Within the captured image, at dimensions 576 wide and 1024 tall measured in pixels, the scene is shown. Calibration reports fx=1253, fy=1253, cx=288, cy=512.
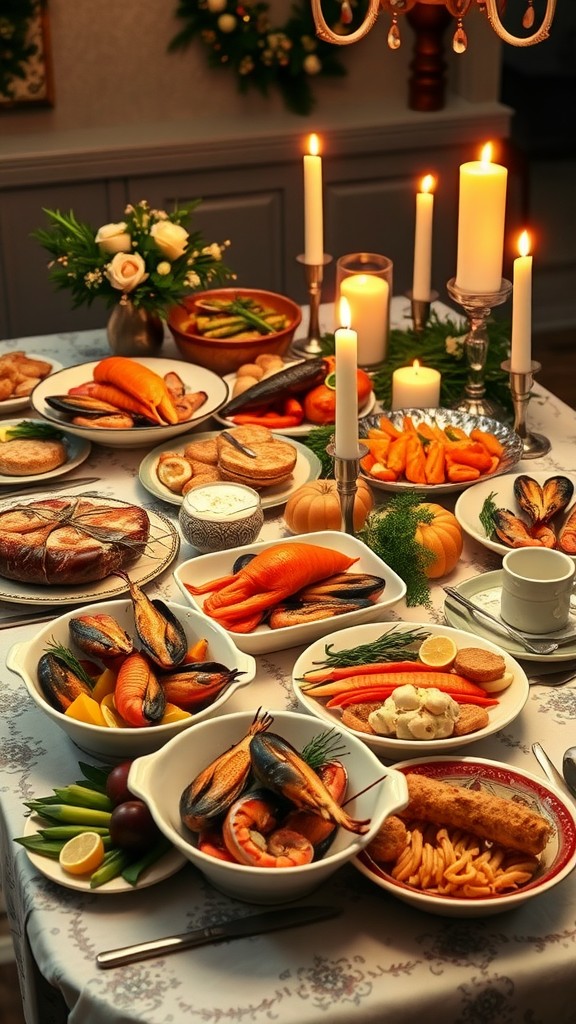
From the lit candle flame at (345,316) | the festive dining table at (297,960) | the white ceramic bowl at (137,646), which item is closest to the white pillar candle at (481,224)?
the lit candle flame at (345,316)

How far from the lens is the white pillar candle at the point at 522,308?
1942 mm

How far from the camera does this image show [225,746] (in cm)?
124

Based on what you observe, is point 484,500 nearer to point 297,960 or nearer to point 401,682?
point 401,682

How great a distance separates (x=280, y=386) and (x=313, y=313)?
14.4 inches

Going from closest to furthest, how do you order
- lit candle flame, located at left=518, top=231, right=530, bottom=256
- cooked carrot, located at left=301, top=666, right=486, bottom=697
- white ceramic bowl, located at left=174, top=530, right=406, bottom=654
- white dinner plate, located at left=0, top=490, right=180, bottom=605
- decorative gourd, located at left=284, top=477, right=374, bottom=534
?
cooked carrot, located at left=301, top=666, right=486, bottom=697
white ceramic bowl, located at left=174, top=530, right=406, bottom=654
white dinner plate, located at left=0, top=490, right=180, bottom=605
decorative gourd, located at left=284, top=477, right=374, bottom=534
lit candle flame, located at left=518, top=231, right=530, bottom=256

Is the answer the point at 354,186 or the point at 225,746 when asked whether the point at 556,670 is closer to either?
the point at 225,746

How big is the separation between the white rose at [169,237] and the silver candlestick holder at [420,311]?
438 millimetres

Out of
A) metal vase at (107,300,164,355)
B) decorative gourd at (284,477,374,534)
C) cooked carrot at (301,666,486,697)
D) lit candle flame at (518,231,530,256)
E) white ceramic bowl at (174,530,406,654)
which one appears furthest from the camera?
metal vase at (107,300,164,355)

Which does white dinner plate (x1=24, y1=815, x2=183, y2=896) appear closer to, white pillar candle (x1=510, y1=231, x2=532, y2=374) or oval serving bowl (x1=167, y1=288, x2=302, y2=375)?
white pillar candle (x1=510, y1=231, x2=532, y2=374)

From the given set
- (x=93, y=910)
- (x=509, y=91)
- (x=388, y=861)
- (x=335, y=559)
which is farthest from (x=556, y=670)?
(x=509, y=91)

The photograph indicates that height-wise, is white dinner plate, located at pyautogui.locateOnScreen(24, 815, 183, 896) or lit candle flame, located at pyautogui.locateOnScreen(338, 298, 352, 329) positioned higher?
lit candle flame, located at pyautogui.locateOnScreen(338, 298, 352, 329)

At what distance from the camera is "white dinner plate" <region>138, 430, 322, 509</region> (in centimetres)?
186

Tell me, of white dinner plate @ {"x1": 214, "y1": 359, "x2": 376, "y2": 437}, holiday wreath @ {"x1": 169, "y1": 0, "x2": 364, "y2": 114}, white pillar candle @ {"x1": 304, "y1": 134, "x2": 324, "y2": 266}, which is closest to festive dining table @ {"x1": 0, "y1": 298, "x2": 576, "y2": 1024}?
white dinner plate @ {"x1": 214, "y1": 359, "x2": 376, "y2": 437}

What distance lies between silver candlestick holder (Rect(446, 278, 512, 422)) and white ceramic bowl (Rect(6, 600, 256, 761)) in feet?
2.61
